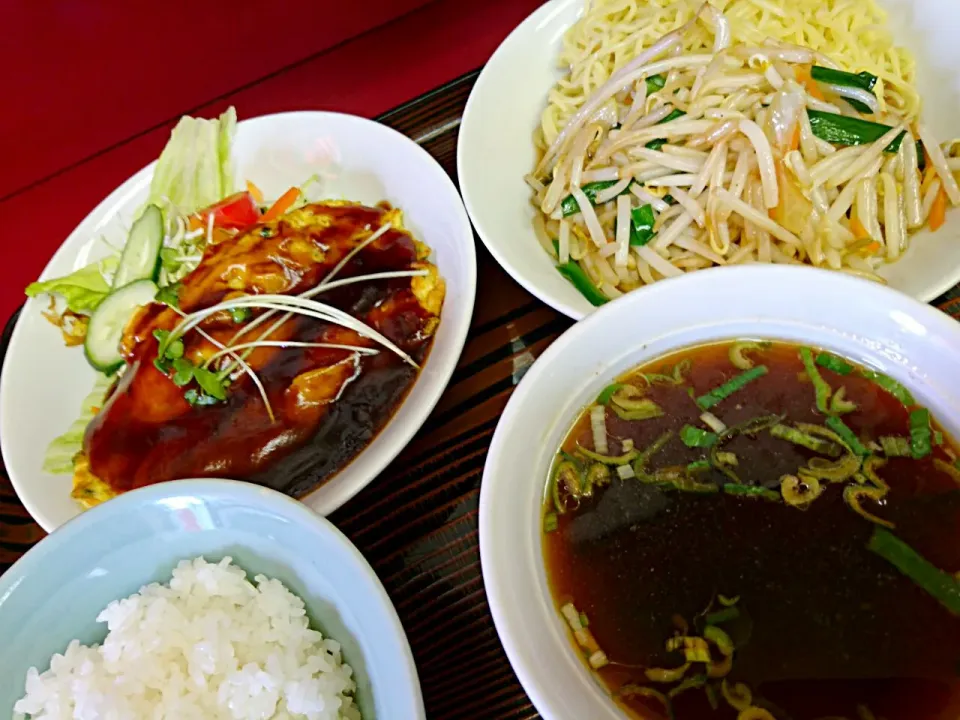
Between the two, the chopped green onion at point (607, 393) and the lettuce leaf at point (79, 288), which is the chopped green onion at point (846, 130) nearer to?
the chopped green onion at point (607, 393)

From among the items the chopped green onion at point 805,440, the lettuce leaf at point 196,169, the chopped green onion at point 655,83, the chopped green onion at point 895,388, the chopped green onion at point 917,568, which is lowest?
the chopped green onion at point 917,568

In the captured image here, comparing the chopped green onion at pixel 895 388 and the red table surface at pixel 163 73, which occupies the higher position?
the red table surface at pixel 163 73

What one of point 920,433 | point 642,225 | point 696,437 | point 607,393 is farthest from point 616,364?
point 642,225

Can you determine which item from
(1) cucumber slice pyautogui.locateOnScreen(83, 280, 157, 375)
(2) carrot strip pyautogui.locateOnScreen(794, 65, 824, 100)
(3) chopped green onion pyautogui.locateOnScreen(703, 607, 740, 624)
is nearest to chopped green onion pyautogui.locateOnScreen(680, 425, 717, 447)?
(3) chopped green onion pyautogui.locateOnScreen(703, 607, 740, 624)

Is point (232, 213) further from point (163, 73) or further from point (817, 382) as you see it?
point (817, 382)

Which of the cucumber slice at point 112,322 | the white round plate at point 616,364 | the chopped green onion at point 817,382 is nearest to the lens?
the white round plate at point 616,364

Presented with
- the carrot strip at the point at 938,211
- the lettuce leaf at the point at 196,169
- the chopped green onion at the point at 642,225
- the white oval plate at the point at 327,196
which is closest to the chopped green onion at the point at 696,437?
the white oval plate at the point at 327,196

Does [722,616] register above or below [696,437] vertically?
below
